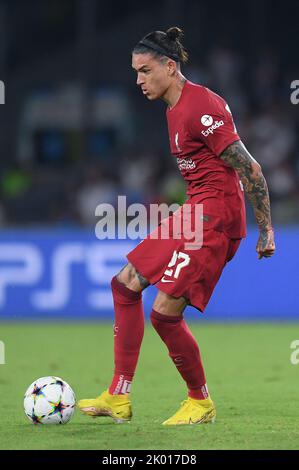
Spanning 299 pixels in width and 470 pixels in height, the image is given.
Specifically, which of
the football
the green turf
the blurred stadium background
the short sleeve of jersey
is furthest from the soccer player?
the blurred stadium background

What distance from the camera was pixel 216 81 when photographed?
17234mm

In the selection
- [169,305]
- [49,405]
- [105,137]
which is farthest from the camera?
[105,137]

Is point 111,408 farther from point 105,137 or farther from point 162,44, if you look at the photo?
point 105,137

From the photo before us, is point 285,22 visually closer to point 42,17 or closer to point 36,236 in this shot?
point 42,17

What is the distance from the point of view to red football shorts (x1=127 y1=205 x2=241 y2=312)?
6121 mm

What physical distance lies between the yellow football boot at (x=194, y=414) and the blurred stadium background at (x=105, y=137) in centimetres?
624

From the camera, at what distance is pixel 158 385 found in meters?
8.21

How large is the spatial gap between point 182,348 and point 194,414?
388mm

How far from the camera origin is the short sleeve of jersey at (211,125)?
237 inches

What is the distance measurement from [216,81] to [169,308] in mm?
11449

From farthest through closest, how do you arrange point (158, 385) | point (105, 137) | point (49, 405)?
point (105, 137) < point (158, 385) < point (49, 405)

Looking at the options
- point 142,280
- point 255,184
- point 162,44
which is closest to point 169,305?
point 142,280

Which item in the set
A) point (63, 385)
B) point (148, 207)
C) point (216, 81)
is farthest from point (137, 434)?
point (216, 81)

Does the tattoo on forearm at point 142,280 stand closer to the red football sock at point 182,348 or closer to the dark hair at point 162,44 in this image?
the red football sock at point 182,348
